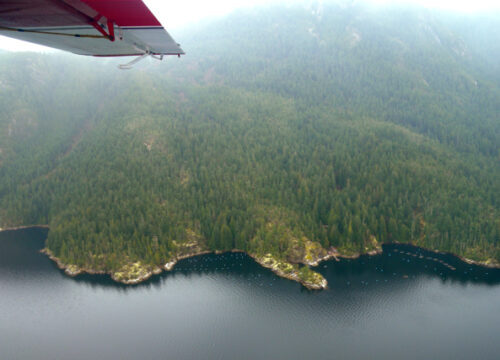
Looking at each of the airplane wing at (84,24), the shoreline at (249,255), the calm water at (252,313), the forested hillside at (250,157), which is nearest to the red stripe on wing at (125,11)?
the airplane wing at (84,24)

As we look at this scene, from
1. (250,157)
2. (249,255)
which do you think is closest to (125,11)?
(249,255)

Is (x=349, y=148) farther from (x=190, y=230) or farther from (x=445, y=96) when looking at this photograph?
(x=445, y=96)

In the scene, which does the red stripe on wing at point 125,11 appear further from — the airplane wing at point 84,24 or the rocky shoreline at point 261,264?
the rocky shoreline at point 261,264

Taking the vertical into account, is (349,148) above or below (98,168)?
above

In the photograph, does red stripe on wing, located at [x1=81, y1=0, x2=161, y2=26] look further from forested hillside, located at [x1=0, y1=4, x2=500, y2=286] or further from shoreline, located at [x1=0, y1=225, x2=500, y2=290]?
forested hillside, located at [x1=0, y1=4, x2=500, y2=286]

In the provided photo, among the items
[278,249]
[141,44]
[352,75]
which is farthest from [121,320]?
[352,75]

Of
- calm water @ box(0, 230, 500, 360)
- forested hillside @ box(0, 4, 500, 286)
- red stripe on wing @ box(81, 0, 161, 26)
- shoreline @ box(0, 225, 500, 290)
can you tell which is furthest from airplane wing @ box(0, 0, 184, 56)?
forested hillside @ box(0, 4, 500, 286)
